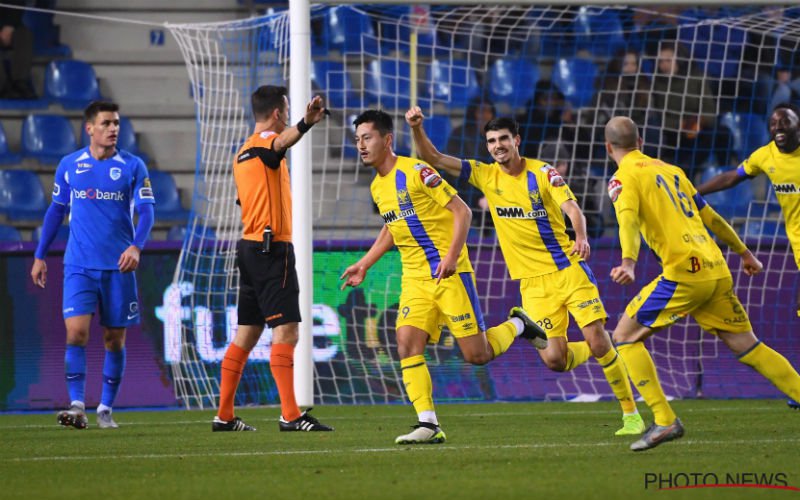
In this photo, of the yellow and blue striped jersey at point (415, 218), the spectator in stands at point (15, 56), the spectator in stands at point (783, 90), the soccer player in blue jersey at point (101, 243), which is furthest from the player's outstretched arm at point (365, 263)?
the spectator in stands at point (15, 56)

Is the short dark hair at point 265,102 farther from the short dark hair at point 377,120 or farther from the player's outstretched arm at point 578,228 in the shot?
the player's outstretched arm at point 578,228

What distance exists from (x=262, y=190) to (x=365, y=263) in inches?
32.6

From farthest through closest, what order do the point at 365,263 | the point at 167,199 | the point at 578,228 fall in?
the point at 167,199 → the point at 365,263 → the point at 578,228

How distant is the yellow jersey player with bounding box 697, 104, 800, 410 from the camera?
8.88 meters

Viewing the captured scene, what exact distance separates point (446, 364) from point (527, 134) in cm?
318

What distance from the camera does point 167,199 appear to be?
13.6 m

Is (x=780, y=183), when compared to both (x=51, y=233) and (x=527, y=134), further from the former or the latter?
(x=51, y=233)

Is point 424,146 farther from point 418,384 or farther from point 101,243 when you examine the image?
point 101,243

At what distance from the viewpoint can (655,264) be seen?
1105 cm

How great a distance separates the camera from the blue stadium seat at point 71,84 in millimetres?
14328

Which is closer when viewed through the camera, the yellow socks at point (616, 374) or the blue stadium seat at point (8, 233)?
the yellow socks at point (616, 374)

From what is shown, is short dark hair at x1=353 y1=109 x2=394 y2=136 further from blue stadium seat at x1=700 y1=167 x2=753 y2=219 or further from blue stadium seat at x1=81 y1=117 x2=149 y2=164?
blue stadium seat at x1=81 y1=117 x2=149 y2=164

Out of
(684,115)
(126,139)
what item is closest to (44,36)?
(126,139)

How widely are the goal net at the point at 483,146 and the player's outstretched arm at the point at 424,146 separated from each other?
8.26 ft
